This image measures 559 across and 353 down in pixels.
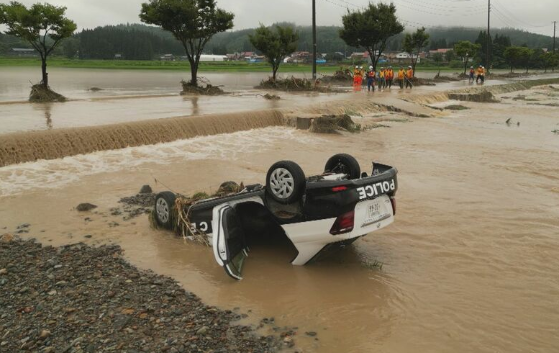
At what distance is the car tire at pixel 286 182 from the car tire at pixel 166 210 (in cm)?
177

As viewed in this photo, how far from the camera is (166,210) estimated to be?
679 cm

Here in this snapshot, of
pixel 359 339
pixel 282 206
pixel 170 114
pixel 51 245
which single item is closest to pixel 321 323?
pixel 359 339

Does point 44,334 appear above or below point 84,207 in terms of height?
below

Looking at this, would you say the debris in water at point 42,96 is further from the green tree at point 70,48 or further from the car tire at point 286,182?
the green tree at point 70,48

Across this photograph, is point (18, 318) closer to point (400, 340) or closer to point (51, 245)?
point (51, 245)

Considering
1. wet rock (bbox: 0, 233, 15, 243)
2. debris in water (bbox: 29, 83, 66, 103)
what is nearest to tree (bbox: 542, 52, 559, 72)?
debris in water (bbox: 29, 83, 66, 103)

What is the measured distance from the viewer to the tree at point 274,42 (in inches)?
1328

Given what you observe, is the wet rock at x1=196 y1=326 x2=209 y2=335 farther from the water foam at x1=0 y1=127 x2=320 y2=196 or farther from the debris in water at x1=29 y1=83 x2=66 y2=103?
the debris in water at x1=29 y1=83 x2=66 y2=103

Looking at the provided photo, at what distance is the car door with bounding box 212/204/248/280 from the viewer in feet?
17.3

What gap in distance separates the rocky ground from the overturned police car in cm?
82

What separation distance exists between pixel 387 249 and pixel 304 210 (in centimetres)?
183

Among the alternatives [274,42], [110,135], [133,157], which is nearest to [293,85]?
[274,42]

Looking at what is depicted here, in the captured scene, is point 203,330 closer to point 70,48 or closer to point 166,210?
point 166,210

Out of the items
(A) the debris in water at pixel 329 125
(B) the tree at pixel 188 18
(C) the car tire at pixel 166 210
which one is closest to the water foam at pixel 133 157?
(A) the debris in water at pixel 329 125
